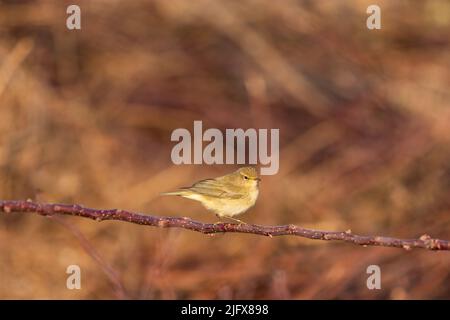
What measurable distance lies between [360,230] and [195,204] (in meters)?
1.79

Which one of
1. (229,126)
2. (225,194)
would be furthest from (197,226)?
(229,126)

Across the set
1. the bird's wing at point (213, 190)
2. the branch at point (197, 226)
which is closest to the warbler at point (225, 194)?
the bird's wing at point (213, 190)

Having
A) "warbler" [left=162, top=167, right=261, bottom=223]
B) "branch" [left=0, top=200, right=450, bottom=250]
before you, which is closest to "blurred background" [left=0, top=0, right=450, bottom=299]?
"warbler" [left=162, top=167, right=261, bottom=223]

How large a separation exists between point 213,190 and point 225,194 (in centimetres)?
8

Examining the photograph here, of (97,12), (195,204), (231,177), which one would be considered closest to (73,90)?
(97,12)

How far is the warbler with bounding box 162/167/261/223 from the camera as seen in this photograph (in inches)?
183

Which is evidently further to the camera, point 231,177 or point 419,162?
point 419,162

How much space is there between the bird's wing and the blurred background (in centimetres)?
172

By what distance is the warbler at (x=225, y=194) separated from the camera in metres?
4.64

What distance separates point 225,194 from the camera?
183 inches

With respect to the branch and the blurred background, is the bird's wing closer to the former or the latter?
the branch

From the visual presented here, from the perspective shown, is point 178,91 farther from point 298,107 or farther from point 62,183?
point 62,183

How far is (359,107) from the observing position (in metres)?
8.51

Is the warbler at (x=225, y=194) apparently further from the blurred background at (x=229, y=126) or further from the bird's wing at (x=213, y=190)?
the blurred background at (x=229, y=126)
